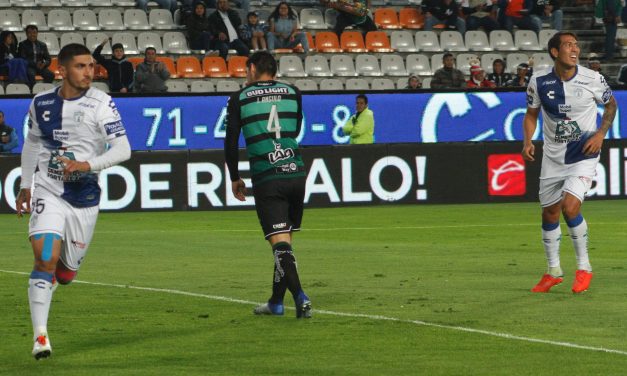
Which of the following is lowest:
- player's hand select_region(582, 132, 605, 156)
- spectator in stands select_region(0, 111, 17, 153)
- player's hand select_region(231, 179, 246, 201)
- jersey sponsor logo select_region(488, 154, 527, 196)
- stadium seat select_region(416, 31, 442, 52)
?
jersey sponsor logo select_region(488, 154, 527, 196)

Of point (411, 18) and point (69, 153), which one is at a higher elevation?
point (411, 18)

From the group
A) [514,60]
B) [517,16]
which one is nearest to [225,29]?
[514,60]

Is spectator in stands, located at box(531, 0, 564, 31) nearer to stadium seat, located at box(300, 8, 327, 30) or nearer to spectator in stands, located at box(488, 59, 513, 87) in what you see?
spectator in stands, located at box(488, 59, 513, 87)

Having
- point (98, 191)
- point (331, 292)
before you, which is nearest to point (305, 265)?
point (331, 292)

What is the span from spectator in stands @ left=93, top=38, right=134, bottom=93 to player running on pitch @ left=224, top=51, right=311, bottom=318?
17.7 m

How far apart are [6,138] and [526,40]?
13.8 metres

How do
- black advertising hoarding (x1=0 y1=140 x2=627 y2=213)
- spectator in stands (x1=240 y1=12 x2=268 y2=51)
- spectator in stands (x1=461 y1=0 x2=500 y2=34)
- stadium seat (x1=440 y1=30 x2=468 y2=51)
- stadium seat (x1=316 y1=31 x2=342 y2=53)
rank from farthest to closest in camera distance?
spectator in stands (x1=461 y1=0 x2=500 y2=34) → stadium seat (x1=440 y1=30 x2=468 y2=51) → stadium seat (x1=316 y1=31 x2=342 y2=53) → spectator in stands (x1=240 y1=12 x2=268 y2=51) → black advertising hoarding (x1=0 y1=140 x2=627 y2=213)

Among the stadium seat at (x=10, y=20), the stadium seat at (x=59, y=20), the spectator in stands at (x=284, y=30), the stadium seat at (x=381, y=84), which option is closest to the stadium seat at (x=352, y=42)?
the spectator in stands at (x=284, y=30)

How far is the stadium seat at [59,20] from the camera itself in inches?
1208

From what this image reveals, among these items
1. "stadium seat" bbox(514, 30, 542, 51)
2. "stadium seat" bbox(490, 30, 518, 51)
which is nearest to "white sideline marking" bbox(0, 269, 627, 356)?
"stadium seat" bbox(490, 30, 518, 51)

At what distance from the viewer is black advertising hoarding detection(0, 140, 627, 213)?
2467 centimetres

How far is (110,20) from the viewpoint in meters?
31.1

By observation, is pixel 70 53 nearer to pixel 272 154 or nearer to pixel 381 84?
pixel 272 154

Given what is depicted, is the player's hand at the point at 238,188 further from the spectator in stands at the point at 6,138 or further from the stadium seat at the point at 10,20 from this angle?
the stadium seat at the point at 10,20
